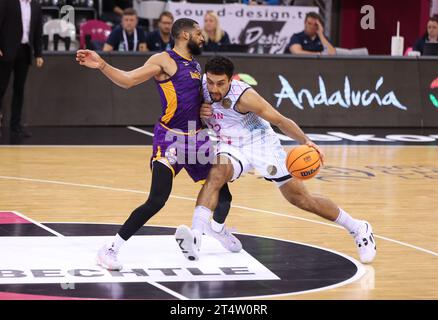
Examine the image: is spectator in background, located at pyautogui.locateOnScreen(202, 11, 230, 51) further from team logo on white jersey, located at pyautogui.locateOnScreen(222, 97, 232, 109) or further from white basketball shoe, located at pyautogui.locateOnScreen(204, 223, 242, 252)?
team logo on white jersey, located at pyautogui.locateOnScreen(222, 97, 232, 109)

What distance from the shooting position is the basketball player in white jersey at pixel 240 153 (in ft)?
25.6

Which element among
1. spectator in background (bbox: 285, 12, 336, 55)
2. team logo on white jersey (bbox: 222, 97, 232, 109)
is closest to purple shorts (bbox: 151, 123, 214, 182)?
team logo on white jersey (bbox: 222, 97, 232, 109)

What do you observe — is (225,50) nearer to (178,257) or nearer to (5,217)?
(5,217)

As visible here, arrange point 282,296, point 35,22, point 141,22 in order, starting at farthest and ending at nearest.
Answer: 1. point 141,22
2. point 35,22
3. point 282,296

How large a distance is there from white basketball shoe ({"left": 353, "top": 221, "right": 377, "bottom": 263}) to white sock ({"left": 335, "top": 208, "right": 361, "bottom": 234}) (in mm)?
36

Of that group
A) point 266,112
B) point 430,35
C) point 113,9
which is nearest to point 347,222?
point 266,112

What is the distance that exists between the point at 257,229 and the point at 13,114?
6.53 meters

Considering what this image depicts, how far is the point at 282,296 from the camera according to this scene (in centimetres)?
707

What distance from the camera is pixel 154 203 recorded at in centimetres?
768

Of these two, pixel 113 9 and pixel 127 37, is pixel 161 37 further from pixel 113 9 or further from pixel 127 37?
pixel 113 9

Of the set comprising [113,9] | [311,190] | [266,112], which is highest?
[113,9]

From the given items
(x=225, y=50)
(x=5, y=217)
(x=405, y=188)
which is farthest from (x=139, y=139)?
(x=5, y=217)

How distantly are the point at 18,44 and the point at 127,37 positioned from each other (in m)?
2.43

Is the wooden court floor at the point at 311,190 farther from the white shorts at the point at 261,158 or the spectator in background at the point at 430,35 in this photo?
the spectator in background at the point at 430,35
